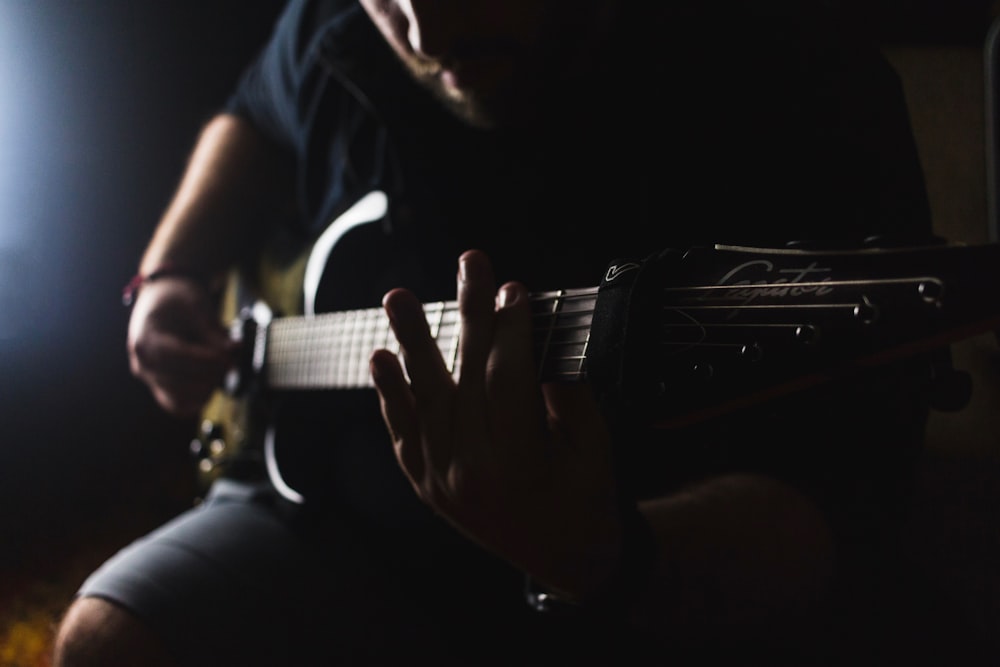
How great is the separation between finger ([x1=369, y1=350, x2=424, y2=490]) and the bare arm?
1.67 ft

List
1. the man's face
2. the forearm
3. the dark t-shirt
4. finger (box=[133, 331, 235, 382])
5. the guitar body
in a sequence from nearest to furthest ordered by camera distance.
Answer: the dark t-shirt, the man's face, the guitar body, finger (box=[133, 331, 235, 382]), the forearm

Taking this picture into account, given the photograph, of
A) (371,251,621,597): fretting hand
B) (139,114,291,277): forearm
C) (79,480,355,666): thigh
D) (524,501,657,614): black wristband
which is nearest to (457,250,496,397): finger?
(371,251,621,597): fretting hand

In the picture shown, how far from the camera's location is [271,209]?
1099 mm

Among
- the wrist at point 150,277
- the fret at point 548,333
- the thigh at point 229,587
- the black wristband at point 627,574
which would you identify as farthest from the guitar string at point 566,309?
the wrist at point 150,277

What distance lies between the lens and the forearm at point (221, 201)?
1003 millimetres

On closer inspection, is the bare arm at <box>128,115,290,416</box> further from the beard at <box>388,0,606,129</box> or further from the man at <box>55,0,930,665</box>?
the beard at <box>388,0,606,129</box>

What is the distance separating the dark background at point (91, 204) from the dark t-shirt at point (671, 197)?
0.21 ft

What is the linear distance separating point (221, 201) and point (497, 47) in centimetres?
62

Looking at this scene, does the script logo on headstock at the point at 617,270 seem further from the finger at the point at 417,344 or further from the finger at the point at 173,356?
the finger at the point at 173,356

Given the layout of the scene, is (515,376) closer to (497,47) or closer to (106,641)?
(497,47)

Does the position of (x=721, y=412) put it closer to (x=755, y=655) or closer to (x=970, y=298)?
(x=970, y=298)

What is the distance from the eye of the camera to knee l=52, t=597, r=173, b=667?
25.3 inches

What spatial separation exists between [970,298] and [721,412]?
126 millimetres

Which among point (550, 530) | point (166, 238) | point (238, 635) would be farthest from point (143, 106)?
point (550, 530)
